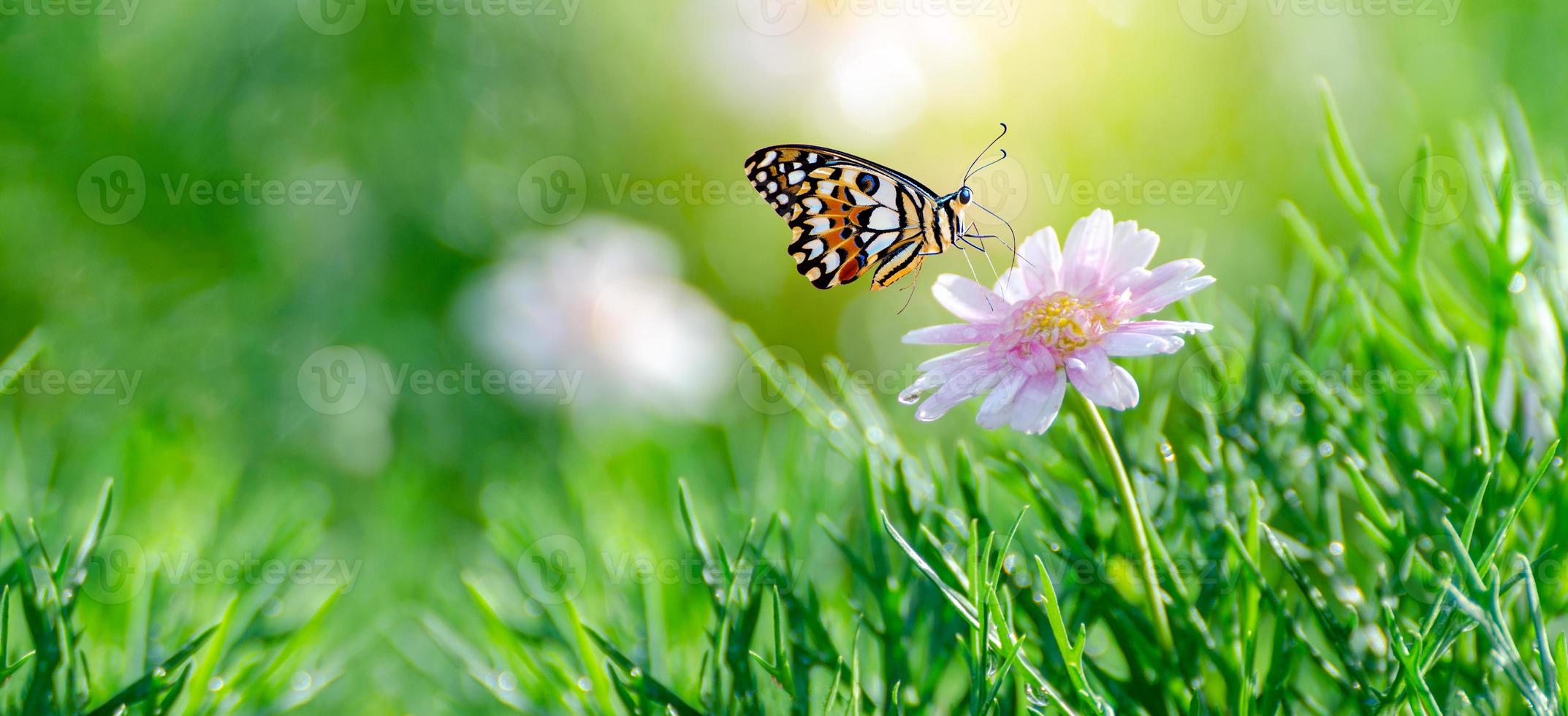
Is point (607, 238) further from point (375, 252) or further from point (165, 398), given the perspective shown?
point (165, 398)

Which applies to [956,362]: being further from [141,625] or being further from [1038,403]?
[141,625]

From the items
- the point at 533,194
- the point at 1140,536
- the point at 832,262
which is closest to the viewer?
the point at 1140,536

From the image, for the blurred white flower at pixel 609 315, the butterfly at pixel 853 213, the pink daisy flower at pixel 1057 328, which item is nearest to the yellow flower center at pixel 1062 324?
the pink daisy flower at pixel 1057 328

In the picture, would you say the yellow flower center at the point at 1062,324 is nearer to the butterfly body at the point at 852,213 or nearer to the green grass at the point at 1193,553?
the green grass at the point at 1193,553

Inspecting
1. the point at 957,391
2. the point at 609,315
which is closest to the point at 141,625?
the point at 957,391

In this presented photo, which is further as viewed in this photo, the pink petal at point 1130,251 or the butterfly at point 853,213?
the butterfly at point 853,213

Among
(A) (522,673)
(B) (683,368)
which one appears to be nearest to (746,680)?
(A) (522,673)
